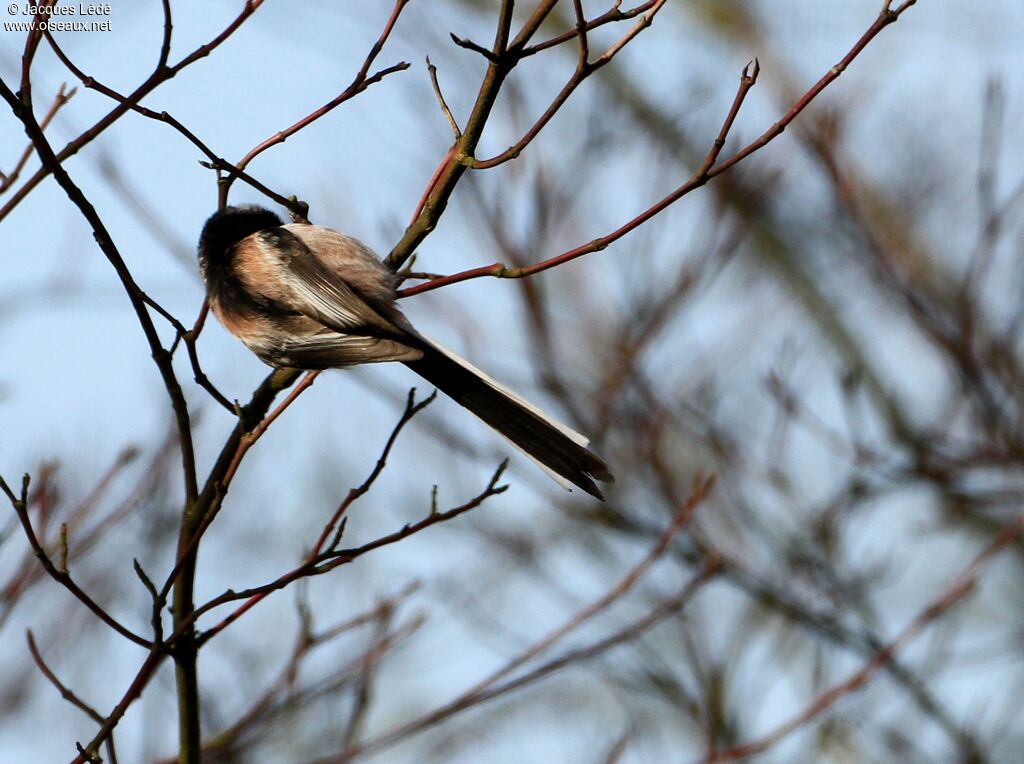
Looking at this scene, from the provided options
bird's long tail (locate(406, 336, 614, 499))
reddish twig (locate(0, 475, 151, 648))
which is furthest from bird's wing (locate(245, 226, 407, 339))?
reddish twig (locate(0, 475, 151, 648))

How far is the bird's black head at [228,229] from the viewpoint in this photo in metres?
3.58

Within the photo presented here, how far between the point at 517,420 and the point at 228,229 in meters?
1.20

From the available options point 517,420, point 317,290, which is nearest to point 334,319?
point 317,290

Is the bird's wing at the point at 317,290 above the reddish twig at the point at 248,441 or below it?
above

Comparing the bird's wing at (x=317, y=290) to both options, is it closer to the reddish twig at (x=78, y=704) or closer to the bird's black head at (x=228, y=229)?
the bird's black head at (x=228, y=229)

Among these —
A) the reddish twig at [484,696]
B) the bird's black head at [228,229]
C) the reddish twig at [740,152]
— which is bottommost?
the reddish twig at [484,696]

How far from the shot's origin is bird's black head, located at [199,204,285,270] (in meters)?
3.58

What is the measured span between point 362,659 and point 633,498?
1.78m

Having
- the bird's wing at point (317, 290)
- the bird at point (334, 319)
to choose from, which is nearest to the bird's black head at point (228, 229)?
the bird at point (334, 319)

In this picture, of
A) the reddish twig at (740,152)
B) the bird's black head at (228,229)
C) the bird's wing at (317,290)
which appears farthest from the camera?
the bird's black head at (228,229)

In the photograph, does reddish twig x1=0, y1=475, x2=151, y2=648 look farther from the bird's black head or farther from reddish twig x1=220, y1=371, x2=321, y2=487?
the bird's black head

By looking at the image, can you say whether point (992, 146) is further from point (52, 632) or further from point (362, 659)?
point (52, 632)

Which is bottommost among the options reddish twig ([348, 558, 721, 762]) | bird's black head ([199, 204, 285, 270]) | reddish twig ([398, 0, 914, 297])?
reddish twig ([348, 558, 721, 762])

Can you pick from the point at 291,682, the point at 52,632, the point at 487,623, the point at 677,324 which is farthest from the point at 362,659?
the point at 52,632
